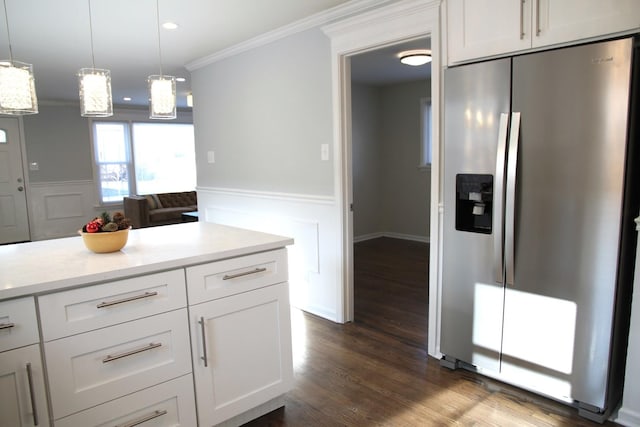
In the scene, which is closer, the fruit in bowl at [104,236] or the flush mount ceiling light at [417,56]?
the fruit in bowl at [104,236]

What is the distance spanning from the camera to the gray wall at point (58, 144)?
23.9ft

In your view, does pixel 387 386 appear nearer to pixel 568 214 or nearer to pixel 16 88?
pixel 568 214

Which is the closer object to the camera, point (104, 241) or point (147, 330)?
point (147, 330)

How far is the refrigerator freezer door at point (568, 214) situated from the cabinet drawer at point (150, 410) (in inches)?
64.3

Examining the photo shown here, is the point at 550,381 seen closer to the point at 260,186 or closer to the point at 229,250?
the point at 229,250

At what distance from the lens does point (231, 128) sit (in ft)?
14.3

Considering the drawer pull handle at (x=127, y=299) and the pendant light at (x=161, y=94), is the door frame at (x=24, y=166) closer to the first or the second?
the pendant light at (x=161, y=94)

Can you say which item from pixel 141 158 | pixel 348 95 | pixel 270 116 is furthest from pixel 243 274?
pixel 141 158

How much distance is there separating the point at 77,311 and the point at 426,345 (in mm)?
2163

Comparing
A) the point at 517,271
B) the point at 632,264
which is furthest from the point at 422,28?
the point at 632,264

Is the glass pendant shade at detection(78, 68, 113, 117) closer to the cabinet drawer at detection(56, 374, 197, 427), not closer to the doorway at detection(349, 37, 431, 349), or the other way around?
the cabinet drawer at detection(56, 374, 197, 427)

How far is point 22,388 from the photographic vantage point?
1.46 metres

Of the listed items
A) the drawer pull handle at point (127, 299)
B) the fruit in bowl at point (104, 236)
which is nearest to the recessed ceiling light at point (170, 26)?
the fruit in bowl at point (104, 236)

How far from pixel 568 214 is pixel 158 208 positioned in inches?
281
